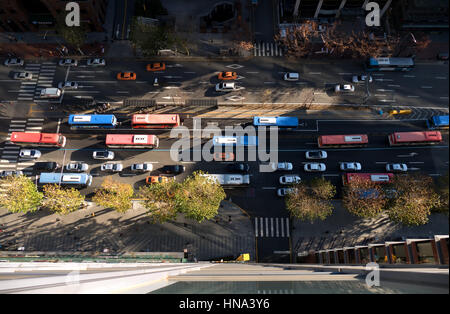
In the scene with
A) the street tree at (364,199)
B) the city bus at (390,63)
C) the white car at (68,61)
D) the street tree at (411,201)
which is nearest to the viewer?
the street tree at (411,201)

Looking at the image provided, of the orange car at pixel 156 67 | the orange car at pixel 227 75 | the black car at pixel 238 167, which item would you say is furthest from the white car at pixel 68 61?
the black car at pixel 238 167

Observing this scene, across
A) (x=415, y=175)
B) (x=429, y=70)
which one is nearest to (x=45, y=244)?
(x=415, y=175)

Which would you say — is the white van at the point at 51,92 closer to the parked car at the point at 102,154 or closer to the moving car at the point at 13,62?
the moving car at the point at 13,62

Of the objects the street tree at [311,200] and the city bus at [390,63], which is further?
the city bus at [390,63]

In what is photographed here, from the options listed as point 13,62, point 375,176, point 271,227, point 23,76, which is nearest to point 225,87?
point 271,227

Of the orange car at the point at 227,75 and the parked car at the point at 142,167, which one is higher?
the orange car at the point at 227,75

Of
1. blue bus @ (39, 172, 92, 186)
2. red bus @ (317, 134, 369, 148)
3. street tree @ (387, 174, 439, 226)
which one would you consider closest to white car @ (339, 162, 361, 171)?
red bus @ (317, 134, 369, 148)

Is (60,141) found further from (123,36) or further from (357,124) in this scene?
(357,124)
